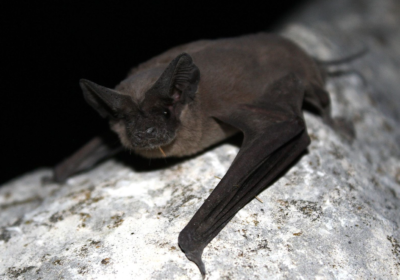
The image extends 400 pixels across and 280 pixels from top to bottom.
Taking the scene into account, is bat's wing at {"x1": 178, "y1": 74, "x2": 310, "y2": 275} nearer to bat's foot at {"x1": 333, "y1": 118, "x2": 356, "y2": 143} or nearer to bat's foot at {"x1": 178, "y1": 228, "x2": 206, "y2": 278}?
bat's foot at {"x1": 178, "y1": 228, "x2": 206, "y2": 278}

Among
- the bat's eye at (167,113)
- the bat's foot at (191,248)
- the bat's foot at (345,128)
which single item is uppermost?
the bat's foot at (345,128)

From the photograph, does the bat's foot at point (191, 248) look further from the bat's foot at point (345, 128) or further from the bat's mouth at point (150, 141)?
the bat's foot at point (345, 128)

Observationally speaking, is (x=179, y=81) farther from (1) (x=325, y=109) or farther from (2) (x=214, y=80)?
(1) (x=325, y=109)

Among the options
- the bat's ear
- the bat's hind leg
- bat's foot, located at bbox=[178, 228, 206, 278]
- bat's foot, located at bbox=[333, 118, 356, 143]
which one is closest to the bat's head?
the bat's ear

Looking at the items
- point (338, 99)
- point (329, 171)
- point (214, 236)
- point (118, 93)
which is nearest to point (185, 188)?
point (214, 236)

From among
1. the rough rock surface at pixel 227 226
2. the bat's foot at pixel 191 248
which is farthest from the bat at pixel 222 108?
the rough rock surface at pixel 227 226

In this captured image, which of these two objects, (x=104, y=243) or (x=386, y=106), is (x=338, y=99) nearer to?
(x=386, y=106)

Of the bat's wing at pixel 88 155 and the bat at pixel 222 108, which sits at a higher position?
the bat at pixel 222 108
